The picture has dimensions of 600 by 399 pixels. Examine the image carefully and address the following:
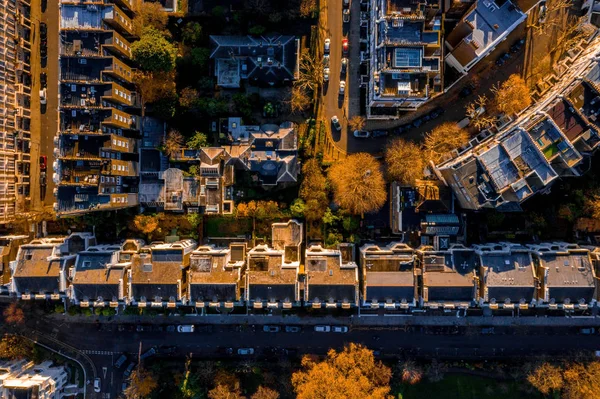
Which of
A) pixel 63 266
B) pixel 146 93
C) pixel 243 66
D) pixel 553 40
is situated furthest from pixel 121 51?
pixel 553 40

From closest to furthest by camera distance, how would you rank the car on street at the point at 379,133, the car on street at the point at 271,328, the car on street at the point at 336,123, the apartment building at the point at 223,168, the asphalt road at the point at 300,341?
the apartment building at the point at 223,168 < the car on street at the point at 336,123 < the car on street at the point at 379,133 < the asphalt road at the point at 300,341 < the car on street at the point at 271,328

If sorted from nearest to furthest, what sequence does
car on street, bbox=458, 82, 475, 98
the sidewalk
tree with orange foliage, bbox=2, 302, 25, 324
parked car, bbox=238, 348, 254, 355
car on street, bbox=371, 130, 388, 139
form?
1. car on street, bbox=458, 82, 475, 98
2. car on street, bbox=371, 130, 388, 139
3. the sidewalk
4. tree with orange foliage, bbox=2, 302, 25, 324
5. parked car, bbox=238, 348, 254, 355

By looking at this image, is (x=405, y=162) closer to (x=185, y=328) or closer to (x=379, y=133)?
(x=379, y=133)

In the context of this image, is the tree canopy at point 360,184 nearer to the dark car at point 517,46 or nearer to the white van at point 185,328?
the dark car at point 517,46

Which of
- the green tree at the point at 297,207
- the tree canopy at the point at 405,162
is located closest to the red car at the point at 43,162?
the green tree at the point at 297,207

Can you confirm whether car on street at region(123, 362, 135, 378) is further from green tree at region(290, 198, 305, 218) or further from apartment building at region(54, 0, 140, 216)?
green tree at region(290, 198, 305, 218)

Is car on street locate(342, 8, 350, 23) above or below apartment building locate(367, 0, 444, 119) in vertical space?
above

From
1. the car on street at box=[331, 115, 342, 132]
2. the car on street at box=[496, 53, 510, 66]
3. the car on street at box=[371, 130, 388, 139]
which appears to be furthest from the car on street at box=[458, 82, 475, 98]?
the car on street at box=[331, 115, 342, 132]
